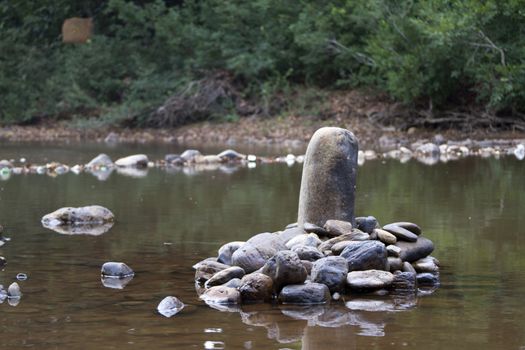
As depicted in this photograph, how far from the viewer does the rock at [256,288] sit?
26.0 ft

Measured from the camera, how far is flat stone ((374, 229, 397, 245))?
30.0 feet

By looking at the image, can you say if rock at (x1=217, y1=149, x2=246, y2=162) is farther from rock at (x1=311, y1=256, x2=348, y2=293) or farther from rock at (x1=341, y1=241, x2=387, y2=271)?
rock at (x1=311, y1=256, x2=348, y2=293)

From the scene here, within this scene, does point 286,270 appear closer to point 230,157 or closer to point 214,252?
point 214,252

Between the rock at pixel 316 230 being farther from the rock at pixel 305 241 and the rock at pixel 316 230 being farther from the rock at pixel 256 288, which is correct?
the rock at pixel 256 288

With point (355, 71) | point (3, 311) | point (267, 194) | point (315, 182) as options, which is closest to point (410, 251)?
point (315, 182)

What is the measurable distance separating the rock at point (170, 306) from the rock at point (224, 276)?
754 millimetres

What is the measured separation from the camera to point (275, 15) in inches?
1211

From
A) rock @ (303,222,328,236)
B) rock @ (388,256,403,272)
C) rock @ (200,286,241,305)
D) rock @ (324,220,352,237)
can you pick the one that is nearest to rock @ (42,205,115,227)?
rock @ (303,222,328,236)

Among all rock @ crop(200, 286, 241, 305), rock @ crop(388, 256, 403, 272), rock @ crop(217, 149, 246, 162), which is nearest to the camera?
rock @ crop(200, 286, 241, 305)

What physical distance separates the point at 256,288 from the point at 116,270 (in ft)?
4.89

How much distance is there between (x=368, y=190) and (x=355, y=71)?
49.9ft

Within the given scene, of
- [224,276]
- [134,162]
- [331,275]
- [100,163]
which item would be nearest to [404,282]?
[331,275]

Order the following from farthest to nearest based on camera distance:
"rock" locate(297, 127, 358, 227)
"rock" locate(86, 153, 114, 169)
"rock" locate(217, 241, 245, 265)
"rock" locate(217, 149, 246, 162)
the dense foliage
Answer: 1. the dense foliage
2. "rock" locate(217, 149, 246, 162)
3. "rock" locate(86, 153, 114, 169)
4. "rock" locate(297, 127, 358, 227)
5. "rock" locate(217, 241, 245, 265)

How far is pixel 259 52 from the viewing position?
30531mm
